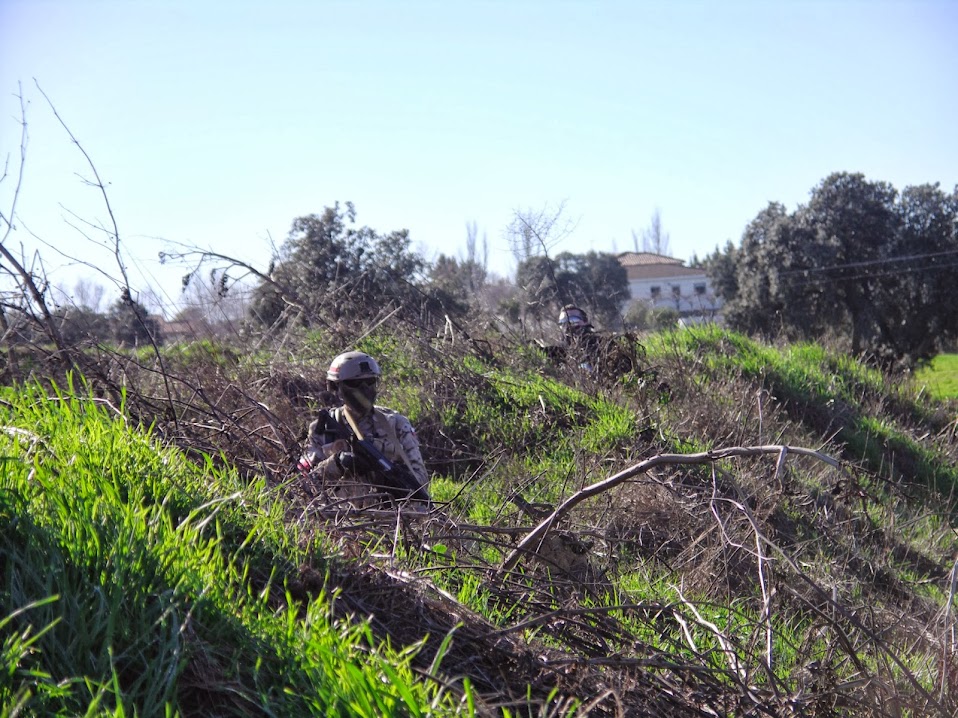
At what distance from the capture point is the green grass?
6.87 feet

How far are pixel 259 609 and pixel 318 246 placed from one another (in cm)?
1159

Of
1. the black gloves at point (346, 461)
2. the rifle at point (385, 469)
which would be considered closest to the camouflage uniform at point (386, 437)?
the rifle at point (385, 469)

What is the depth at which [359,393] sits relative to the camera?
5.32 metres

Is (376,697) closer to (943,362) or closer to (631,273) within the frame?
(943,362)

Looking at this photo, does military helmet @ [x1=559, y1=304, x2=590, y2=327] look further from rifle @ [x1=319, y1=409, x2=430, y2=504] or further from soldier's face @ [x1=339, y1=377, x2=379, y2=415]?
rifle @ [x1=319, y1=409, x2=430, y2=504]

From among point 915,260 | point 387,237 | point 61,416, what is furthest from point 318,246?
point 915,260

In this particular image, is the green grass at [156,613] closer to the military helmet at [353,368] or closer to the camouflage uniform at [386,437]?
the camouflage uniform at [386,437]

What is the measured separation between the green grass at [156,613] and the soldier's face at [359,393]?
7.73 feet

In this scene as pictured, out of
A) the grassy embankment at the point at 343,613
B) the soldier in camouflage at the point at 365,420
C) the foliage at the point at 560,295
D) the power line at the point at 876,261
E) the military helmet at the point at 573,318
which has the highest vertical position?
the power line at the point at 876,261

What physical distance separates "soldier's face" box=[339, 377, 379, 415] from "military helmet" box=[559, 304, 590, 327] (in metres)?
5.28

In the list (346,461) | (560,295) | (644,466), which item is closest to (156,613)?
(644,466)

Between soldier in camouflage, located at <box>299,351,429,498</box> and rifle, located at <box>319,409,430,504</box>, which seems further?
soldier in camouflage, located at <box>299,351,429,498</box>

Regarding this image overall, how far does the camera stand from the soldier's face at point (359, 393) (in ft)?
17.5

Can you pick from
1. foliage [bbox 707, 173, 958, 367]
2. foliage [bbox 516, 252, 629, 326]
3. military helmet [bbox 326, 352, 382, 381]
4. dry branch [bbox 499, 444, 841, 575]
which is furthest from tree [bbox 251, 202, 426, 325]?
foliage [bbox 707, 173, 958, 367]
